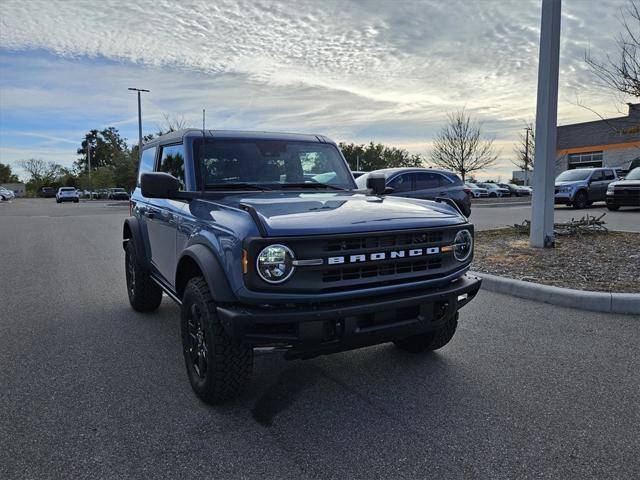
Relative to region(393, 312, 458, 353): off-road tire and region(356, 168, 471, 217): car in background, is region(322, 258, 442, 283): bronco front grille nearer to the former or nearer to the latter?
region(393, 312, 458, 353): off-road tire

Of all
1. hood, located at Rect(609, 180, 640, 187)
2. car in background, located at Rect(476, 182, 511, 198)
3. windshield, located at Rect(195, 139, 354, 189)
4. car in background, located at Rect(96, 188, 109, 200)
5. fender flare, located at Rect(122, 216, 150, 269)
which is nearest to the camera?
windshield, located at Rect(195, 139, 354, 189)


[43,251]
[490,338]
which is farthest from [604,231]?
[43,251]

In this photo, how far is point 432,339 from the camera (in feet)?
12.9

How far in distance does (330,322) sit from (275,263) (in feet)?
1.51

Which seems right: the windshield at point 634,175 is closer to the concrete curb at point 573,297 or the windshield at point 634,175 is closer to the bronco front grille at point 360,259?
the concrete curb at point 573,297

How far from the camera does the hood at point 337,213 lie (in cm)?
289

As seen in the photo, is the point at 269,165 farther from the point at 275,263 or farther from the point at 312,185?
the point at 275,263

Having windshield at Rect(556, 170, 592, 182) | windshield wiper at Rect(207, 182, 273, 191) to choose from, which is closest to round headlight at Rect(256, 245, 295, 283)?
windshield wiper at Rect(207, 182, 273, 191)

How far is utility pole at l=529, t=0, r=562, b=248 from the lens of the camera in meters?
8.39

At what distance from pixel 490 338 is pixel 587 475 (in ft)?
6.91

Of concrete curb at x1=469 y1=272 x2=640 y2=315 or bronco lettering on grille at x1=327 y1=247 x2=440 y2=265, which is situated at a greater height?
bronco lettering on grille at x1=327 y1=247 x2=440 y2=265

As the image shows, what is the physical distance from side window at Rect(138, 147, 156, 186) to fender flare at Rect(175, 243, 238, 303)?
227 cm

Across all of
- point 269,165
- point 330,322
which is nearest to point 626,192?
point 269,165

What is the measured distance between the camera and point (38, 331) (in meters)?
4.86
